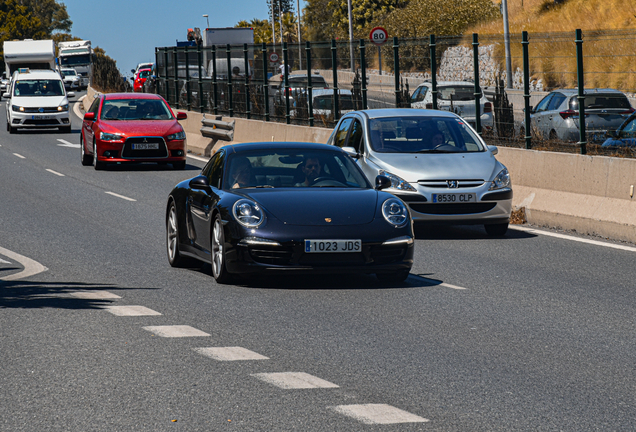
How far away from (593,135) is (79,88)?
67.1m

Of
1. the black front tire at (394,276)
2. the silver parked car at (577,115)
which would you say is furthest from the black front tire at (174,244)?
the silver parked car at (577,115)

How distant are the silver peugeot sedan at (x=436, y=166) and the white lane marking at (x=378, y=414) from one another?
24.1ft

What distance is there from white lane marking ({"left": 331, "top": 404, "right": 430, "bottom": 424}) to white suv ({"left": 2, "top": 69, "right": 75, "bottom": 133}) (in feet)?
103

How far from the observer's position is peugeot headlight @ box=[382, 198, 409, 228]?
31.3ft

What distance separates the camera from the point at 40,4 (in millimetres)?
181625

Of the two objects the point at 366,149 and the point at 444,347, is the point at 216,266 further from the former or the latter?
the point at 366,149

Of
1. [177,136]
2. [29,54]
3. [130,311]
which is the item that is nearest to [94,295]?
[130,311]

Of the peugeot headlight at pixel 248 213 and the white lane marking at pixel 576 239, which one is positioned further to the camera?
the white lane marking at pixel 576 239

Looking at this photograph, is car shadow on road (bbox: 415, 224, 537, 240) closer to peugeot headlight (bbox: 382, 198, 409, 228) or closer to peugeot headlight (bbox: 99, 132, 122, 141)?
peugeot headlight (bbox: 382, 198, 409, 228)

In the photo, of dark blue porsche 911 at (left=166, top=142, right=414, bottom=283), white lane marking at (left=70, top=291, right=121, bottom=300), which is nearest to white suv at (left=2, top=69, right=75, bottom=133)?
dark blue porsche 911 at (left=166, top=142, right=414, bottom=283)

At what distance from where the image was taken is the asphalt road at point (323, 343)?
5402 mm

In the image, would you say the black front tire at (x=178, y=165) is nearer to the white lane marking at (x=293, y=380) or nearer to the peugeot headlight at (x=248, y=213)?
the peugeot headlight at (x=248, y=213)

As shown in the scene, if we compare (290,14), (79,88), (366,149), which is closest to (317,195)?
(366,149)

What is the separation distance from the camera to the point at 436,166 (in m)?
Answer: 13.0
